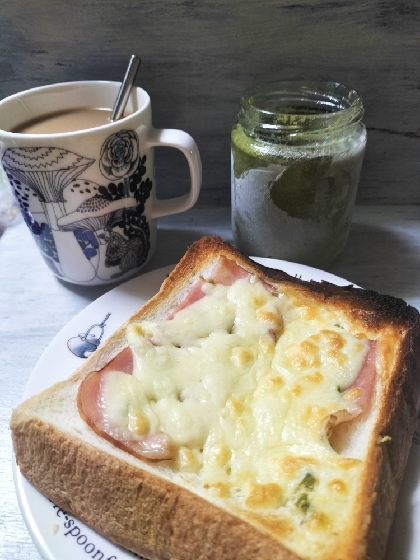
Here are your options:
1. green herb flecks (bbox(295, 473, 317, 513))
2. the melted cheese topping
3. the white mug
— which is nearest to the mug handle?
the white mug

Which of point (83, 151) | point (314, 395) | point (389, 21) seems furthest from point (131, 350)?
point (389, 21)

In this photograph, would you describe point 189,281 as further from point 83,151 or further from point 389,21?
point 389,21

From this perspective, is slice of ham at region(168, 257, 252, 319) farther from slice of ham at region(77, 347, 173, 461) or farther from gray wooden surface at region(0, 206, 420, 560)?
gray wooden surface at region(0, 206, 420, 560)

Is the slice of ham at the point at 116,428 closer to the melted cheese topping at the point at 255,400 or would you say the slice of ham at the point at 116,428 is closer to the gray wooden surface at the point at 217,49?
the melted cheese topping at the point at 255,400

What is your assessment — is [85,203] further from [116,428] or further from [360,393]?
[360,393]

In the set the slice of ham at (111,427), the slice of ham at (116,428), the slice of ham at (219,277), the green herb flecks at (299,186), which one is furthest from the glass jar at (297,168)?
the slice of ham at (111,427)

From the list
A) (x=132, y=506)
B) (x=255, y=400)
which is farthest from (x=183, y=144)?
(x=132, y=506)

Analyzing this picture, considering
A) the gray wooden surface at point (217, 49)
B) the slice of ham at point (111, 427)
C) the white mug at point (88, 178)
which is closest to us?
the slice of ham at point (111, 427)
